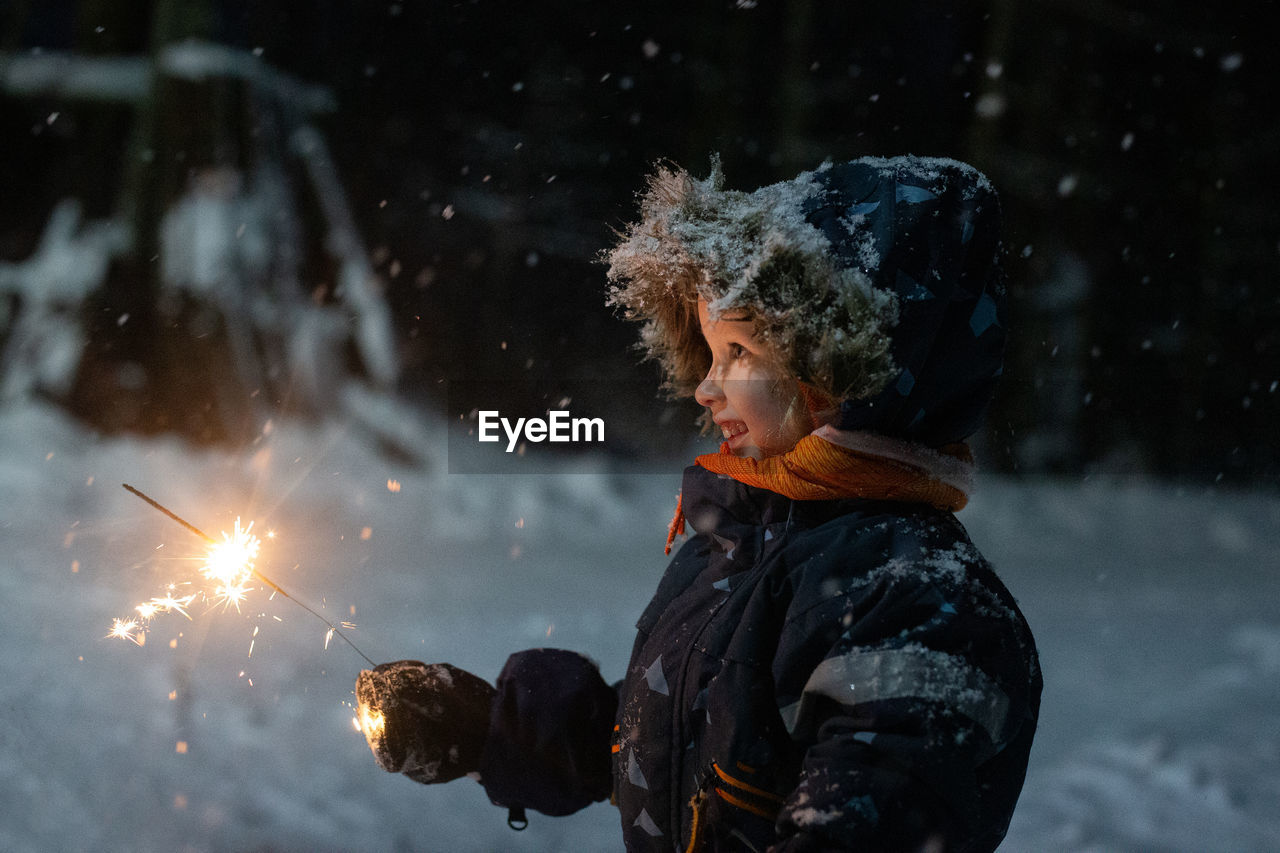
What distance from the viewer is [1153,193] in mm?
3312

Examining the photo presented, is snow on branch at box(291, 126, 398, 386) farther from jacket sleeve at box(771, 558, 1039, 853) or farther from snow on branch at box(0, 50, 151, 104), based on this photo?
jacket sleeve at box(771, 558, 1039, 853)

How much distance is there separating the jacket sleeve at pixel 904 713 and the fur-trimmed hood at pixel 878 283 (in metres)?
0.19

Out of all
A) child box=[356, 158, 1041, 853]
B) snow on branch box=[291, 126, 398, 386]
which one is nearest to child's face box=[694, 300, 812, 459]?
child box=[356, 158, 1041, 853]

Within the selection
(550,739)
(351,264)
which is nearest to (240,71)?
(351,264)

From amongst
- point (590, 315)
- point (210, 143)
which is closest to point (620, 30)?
point (590, 315)

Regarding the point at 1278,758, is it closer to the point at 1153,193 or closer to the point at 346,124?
the point at 1153,193

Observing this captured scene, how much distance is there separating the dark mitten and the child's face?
0.59m

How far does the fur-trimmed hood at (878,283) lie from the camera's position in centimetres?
75

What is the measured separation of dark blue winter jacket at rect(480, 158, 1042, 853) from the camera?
25.1 inches

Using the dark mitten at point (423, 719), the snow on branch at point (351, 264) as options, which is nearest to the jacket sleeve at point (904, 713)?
the dark mitten at point (423, 719)

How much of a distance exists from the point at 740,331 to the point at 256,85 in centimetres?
301

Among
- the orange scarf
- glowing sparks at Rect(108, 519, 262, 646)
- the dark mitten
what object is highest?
the orange scarf

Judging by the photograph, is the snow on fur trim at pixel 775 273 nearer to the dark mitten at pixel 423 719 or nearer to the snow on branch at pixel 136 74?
the dark mitten at pixel 423 719

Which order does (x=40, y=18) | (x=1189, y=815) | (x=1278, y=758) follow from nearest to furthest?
(x=1189, y=815)
(x=1278, y=758)
(x=40, y=18)
